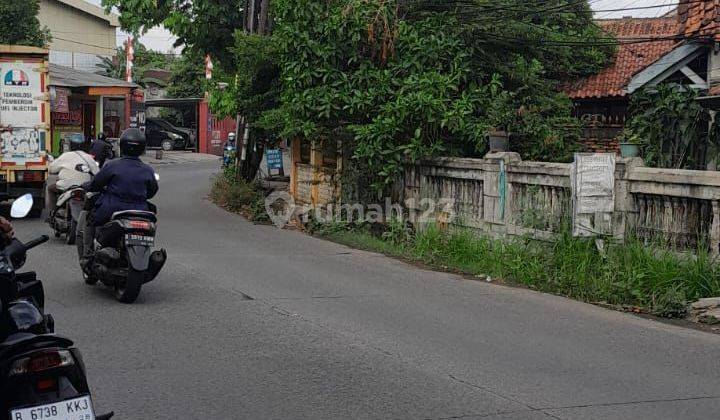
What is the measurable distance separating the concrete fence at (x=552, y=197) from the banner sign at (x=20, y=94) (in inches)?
309

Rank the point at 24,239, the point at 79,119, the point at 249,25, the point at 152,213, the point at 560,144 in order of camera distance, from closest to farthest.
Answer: the point at 152,213 < the point at 24,239 < the point at 560,144 < the point at 249,25 < the point at 79,119

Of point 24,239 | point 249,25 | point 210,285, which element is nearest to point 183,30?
point 249,25

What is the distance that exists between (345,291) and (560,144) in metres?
6.13

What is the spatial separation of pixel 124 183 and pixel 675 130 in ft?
25.4

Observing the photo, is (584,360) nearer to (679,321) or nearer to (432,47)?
(679,321)

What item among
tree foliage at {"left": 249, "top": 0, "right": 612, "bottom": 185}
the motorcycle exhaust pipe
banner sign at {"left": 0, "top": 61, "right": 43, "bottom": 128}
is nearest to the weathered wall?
banner sign at {"left": 0, "top": 61, "right": 43, "bottom": 128}

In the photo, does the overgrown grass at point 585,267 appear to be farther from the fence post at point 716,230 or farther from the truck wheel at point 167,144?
the truck wheel at point 167,144

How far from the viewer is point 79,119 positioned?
32688 mm

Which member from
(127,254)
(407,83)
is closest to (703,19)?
(407,83)

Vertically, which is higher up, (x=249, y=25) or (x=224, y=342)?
(x=249, y=25)

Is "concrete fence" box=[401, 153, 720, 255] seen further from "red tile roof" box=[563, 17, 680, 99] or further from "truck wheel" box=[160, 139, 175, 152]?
"truck wheel" box=[160, 139, 175, 152]

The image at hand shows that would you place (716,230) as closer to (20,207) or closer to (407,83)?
(407,83)

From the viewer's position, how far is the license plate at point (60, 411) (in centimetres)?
378

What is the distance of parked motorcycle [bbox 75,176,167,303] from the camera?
8.62 metres
